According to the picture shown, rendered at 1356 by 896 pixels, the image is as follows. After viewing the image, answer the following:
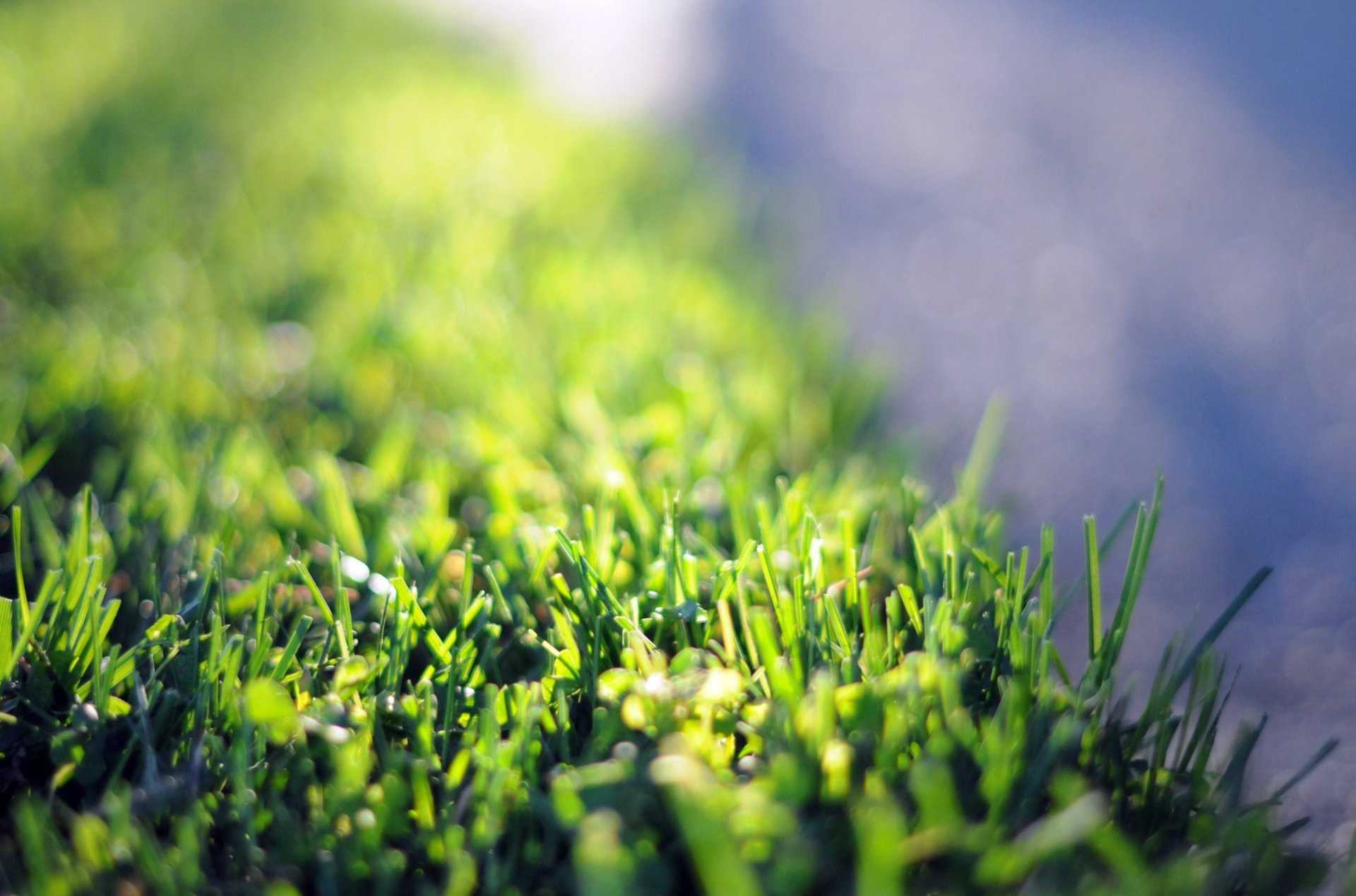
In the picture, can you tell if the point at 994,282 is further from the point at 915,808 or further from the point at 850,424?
the point at 915,808

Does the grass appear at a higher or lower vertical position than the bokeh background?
lower

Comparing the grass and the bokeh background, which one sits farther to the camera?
the bokeh background

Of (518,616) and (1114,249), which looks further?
(1114,249)

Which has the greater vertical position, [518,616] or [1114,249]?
[1114,249]

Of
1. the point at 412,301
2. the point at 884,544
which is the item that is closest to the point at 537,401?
the point at 412,301

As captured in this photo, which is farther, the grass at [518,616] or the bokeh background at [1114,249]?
the bokeh background at [1114,249]
